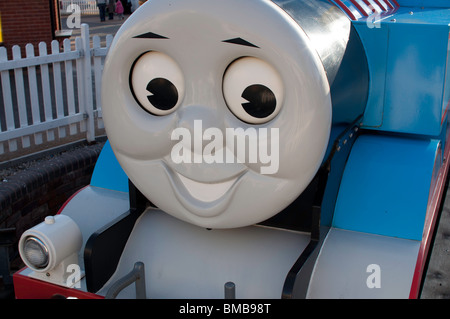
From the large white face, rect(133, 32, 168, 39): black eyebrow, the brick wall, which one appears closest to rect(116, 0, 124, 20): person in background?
the brick wall

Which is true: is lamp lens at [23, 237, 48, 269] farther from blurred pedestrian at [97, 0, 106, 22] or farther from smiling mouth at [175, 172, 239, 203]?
blurred pedestrian at [97, 0, 106, 22]

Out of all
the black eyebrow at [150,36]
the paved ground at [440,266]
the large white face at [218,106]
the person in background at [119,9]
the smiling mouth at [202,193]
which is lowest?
the paved ground at [440,266]

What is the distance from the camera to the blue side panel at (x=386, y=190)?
2182 mm

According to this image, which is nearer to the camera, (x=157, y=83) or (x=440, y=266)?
(x=157, y=83)

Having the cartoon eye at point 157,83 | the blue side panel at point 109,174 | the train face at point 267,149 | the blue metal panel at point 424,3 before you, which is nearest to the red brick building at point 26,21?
the blue side panel at point 109,174

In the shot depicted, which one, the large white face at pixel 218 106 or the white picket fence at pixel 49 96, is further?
the white picket fence at pixel 49 96

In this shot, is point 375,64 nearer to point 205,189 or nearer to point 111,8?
point 205,189

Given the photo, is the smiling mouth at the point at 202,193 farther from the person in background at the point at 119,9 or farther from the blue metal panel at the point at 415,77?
the person in background at the point at 119,9

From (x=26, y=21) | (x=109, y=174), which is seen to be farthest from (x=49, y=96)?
(x=26, y=21)

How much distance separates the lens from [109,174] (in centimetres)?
283

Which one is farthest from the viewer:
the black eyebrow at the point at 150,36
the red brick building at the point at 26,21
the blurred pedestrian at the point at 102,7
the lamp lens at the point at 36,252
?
the blurred pedestrian at the point at 102,7

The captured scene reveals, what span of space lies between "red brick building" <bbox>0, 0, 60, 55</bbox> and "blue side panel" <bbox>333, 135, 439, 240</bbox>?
797cm

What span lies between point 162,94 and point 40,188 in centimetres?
206

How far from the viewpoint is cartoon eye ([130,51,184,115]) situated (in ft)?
6.55
